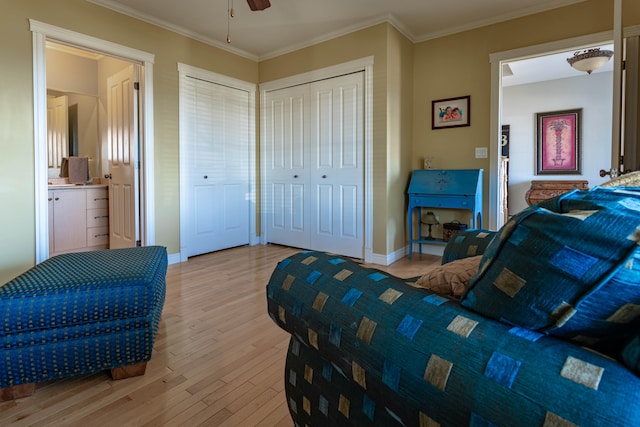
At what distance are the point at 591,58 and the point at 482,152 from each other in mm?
1411

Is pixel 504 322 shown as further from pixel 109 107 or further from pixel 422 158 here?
pixel 109 107

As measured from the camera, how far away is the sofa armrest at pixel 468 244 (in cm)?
136

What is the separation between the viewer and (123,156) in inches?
155

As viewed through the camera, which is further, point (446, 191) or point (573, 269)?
point (446, 191)

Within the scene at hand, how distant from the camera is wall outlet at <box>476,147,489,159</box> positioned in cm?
382

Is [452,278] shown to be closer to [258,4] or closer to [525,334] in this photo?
[525,334]

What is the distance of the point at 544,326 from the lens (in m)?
0.58

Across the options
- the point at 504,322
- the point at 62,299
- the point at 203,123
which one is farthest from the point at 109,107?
the point at 504,322

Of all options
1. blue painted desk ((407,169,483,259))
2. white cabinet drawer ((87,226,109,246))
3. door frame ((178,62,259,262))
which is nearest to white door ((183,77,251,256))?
door frame ((178,62,259,262))

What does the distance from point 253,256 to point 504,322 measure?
3.79m

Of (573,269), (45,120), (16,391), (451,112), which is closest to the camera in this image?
(573,269)

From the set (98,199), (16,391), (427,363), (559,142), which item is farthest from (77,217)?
(559,142)

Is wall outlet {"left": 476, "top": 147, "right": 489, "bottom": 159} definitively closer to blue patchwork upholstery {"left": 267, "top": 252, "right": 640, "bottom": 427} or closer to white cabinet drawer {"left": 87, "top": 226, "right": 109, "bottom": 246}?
blue patchwork upholstery {"left": 267, "top": 252, "right": 640, "bottom": 427}

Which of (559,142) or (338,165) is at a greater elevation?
(559,142)
